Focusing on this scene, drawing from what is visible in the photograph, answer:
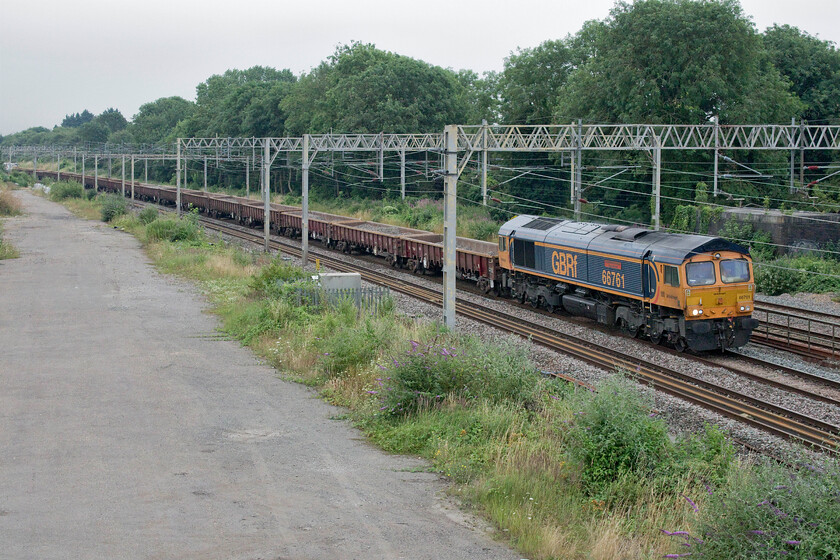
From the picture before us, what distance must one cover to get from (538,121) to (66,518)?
176 ft

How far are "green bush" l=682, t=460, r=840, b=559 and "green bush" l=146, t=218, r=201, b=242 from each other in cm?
3870

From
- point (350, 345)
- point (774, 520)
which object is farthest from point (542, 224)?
point (774, 520)

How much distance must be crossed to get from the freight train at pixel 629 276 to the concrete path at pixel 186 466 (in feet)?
33.0

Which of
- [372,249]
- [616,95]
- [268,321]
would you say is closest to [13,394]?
[268,321]

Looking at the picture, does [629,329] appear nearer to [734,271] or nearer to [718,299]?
[718,299]

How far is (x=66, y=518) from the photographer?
8.82 meters

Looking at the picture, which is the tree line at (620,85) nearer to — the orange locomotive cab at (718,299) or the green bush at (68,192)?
the orange locomotive cab at (718,299)

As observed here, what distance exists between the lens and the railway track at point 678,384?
14500mm

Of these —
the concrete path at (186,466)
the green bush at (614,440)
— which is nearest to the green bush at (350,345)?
the concrete path at (186,466)

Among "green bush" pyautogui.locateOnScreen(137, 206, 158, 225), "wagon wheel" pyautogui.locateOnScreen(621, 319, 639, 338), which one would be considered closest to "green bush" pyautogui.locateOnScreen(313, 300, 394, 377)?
"wagon wheel" pyautogui.locateOnScreen(621, 319, 639, 338)

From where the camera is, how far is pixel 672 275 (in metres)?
20.4

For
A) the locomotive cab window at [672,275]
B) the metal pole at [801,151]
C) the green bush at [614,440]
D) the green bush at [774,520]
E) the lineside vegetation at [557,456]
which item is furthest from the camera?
the metal pole at [801,151]

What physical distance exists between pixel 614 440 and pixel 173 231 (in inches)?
1469

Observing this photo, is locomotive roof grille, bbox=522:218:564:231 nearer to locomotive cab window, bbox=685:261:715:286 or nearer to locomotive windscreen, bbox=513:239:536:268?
locomotive windscreen, bbox=513:239:536:268
